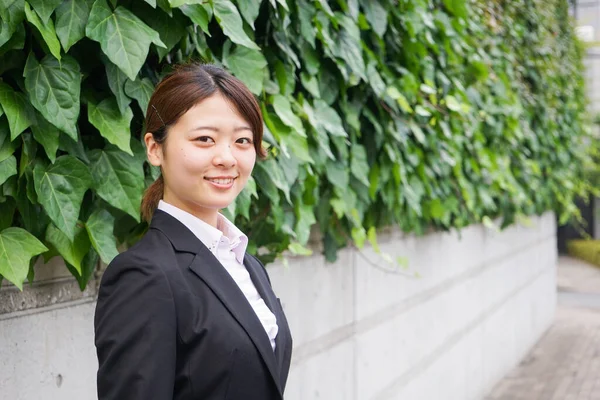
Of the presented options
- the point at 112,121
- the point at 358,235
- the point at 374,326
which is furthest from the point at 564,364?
the point at 112,121

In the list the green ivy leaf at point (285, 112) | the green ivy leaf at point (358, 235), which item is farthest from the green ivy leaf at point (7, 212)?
the green ivy leaf at point (358, 235)

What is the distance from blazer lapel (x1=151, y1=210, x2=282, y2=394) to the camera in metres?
1.53

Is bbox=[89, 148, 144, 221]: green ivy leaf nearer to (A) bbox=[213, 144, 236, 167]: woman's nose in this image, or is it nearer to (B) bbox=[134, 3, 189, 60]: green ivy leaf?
(B) bbox=[134, 3, 189, 60]: green ivy leaf

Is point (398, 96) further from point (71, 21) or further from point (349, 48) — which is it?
point (71, 21)

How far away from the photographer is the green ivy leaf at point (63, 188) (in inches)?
69.0

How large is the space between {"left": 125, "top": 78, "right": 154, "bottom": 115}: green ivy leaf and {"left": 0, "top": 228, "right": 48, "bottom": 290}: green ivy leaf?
0.39 meters

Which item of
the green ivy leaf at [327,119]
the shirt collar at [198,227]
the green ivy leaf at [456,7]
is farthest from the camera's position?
the green ivy leaf at [456,7]

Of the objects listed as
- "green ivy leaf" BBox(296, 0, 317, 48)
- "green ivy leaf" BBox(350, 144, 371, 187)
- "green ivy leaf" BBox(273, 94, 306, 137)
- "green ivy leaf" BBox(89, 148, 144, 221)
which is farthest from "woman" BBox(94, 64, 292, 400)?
"green ivy leaf" BBox(350, 144, 371, 187)

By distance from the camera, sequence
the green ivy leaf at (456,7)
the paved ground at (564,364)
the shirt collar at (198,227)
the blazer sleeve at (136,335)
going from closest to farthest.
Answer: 1. the blazer sleeve at (136,335)
2. the shirt collar at (198,227)
3. the green ivy leaf at (456,7)
4. the paved ground at (564,364)

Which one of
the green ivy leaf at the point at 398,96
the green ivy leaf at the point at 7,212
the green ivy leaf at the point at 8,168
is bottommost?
the green ivy leaf at the point at 7,212

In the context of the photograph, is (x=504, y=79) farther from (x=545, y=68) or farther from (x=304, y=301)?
(x=304, y=301)

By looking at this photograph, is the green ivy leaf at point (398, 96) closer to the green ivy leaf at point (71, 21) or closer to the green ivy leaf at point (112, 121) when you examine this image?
the green ivy leaf at point (112, 121)

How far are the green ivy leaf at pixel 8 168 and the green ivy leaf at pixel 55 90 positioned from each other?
0.12m

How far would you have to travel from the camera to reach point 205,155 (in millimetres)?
1579
